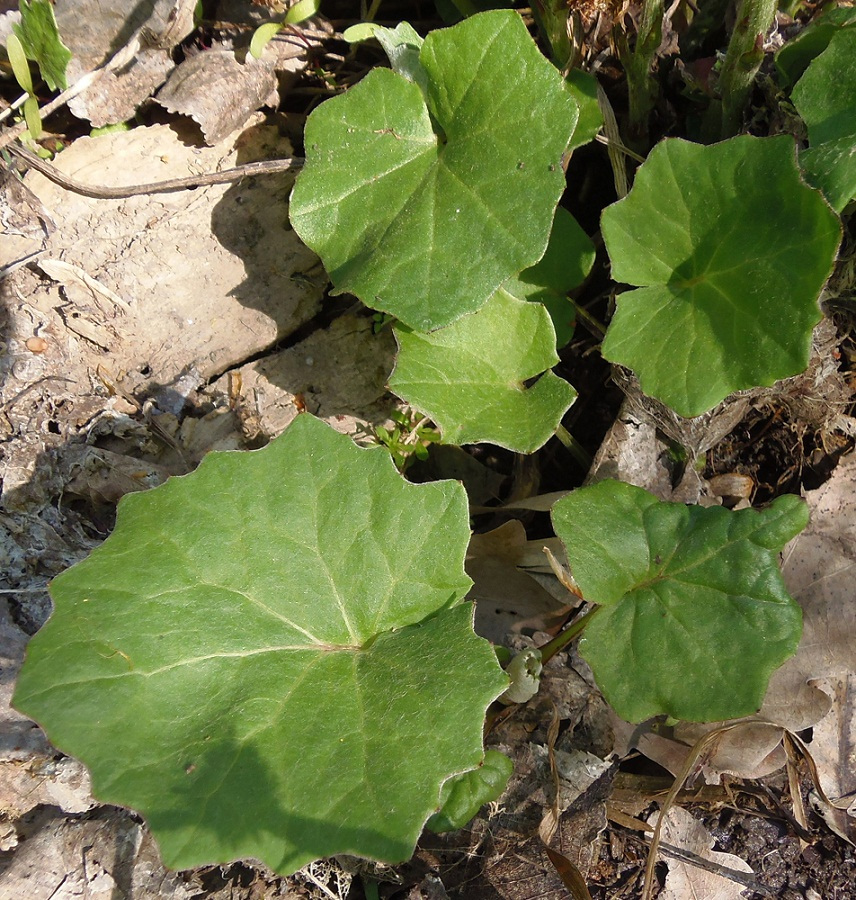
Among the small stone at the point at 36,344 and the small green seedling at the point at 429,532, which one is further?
the small stone at the point at 36,344

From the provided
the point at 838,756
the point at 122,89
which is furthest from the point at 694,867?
the point at 122,89

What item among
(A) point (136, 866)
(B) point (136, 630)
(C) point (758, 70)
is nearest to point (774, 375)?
(C) point (758, 70)

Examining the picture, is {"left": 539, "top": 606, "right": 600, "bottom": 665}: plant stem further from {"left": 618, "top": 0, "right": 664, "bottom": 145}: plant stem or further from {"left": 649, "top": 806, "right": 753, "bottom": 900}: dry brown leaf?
{"left": 618, "top": 0, "right": 664, "bottom": 145}: plant stem

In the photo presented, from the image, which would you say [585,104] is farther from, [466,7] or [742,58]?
[466,7]

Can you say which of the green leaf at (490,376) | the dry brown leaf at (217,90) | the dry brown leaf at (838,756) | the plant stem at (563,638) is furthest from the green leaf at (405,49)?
the dry brown leaf at (838,756)

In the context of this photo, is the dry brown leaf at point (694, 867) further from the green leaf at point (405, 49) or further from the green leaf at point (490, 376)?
the green leaf at point (405, 49)

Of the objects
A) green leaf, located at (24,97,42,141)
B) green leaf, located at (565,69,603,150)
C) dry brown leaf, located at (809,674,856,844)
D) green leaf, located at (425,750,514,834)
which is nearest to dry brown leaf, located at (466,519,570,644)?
green leaf, located at (425,750,514,834)
